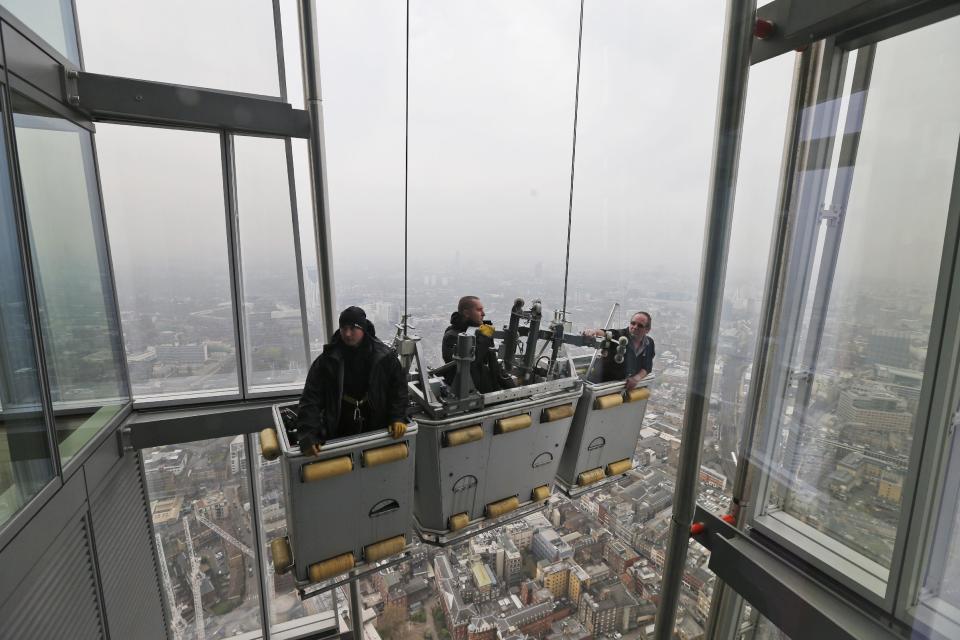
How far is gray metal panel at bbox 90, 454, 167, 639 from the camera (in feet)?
9.14

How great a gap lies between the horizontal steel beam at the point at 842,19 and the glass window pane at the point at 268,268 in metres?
2.93

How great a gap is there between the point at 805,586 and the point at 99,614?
3997 millimetres

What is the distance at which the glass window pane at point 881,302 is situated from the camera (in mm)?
1569

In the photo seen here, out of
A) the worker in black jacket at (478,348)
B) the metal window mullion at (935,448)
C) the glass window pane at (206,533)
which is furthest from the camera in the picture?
the glass window pane at (206,533)

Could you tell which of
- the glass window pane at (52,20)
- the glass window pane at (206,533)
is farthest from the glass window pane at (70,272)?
the glass window pane at (206,533)

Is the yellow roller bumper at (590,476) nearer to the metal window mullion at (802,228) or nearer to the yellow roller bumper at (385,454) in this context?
the metal window mullion at (802,228)

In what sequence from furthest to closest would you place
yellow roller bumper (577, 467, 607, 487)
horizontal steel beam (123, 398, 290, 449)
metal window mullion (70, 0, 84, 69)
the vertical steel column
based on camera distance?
1. horizontal steel beam (123, 398, 290, 449)
2. metal window mullion (70, 0, 84, 69)
3. yellow roller bumper (577, 467, 607, 487)
4. the vertical steel column

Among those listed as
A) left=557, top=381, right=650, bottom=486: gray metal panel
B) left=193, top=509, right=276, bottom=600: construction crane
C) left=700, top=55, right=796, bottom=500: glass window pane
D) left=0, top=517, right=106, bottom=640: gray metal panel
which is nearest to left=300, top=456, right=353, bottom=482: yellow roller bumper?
left=557, top=381, right=650, bottom=486: gray metal panel

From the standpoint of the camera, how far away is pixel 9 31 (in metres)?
2.01

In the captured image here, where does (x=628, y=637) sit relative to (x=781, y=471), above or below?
below

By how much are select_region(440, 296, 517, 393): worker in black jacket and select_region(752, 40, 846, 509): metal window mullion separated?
4.39ft

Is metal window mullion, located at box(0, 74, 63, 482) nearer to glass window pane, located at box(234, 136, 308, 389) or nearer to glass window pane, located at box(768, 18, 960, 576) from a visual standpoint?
glass window pane, located at box(234, 136, 308, 389)

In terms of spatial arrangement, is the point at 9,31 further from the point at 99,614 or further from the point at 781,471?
the point at 781,471

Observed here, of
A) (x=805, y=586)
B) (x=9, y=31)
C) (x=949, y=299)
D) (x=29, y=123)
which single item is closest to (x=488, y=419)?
(x=805, y=586)
